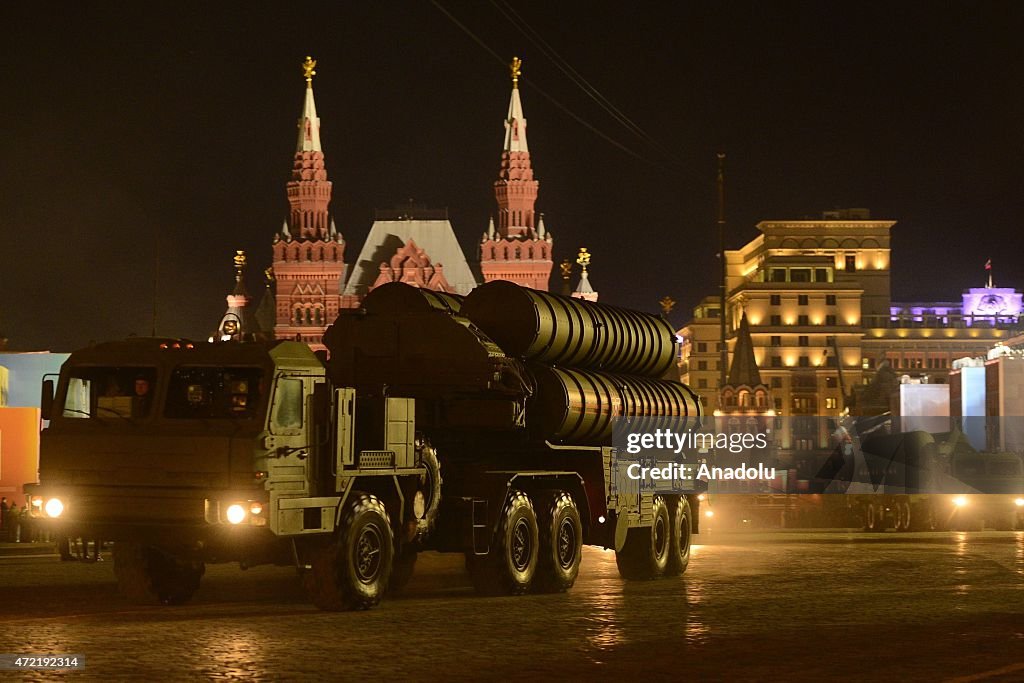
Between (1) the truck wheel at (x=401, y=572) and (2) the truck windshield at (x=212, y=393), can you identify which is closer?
(2) the truck windshield at (x=212, y=393)

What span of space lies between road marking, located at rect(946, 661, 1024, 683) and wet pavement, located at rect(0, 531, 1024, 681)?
0.21 ft

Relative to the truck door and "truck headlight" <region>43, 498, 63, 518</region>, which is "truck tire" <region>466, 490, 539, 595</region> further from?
"truck headlight" <region>43, 498, 63, 518</region>

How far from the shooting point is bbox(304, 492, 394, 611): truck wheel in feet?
61.9

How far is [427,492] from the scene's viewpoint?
70.1 feet

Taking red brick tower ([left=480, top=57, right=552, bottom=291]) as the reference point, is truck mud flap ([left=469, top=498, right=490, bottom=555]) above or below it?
below

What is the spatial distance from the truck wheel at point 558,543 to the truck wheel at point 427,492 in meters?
1.85

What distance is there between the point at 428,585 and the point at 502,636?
811 cm

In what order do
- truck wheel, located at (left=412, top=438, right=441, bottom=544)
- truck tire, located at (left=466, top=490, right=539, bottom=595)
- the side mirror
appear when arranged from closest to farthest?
the side mirror
truck wheel, located at (left=412, top=438, right=441, bottom=544)
truck tire, located at (left=466, top=490, right=539, bottom=595)

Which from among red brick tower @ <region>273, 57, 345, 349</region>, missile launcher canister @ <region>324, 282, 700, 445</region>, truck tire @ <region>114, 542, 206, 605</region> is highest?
red brick tower @ <region>273, 57, 345, 349</region>

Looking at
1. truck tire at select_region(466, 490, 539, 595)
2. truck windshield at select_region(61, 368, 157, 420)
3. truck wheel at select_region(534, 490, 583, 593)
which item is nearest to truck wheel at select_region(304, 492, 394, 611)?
truck tire at select_region(466, 490, 539, 595)

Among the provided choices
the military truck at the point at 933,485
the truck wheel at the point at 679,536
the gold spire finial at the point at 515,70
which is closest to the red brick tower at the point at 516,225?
the gold spire finial at the point at 515,70

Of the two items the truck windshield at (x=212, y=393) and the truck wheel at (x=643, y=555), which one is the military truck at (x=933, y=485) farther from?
the truck windshield at (x=212, y=393)

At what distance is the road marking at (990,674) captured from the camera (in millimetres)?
13586

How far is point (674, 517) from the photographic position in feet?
91.1
